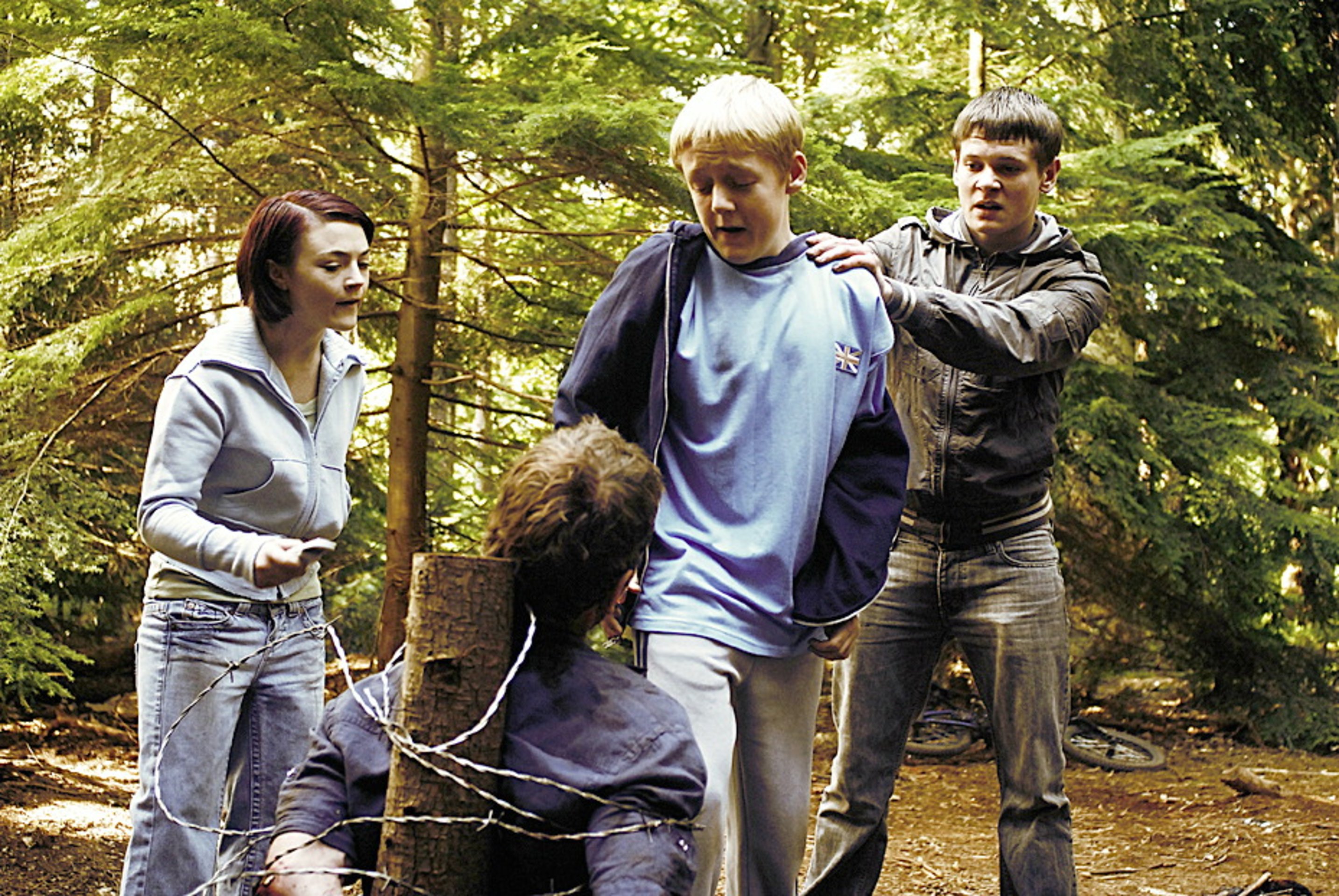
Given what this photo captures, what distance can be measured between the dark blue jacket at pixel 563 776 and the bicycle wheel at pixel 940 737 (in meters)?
6.84

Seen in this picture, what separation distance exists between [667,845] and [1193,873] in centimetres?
460

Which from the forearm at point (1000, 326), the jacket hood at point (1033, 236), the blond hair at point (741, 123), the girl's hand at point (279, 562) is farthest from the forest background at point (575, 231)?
the girl's hand at point (279, 562)

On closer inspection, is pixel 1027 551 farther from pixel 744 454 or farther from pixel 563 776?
pixel 563 776

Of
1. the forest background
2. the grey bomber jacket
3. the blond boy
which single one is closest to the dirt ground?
the forest background

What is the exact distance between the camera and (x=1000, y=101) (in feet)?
10.7

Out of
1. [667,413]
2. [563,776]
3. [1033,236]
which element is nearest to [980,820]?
[1033,236]

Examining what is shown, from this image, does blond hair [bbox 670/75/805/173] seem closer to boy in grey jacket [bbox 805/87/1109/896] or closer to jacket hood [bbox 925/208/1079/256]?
boy in grey jacket [bbox 805/87/1109/896]

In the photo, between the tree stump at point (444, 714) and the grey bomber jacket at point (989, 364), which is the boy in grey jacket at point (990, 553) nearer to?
the grey bomber jacket at point (989, 364)

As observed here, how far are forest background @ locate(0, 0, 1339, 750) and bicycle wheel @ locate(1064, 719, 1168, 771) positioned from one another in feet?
4.30

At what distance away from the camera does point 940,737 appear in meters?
8.57

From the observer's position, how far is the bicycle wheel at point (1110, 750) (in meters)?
8.27

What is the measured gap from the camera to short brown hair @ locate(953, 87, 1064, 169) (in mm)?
3203

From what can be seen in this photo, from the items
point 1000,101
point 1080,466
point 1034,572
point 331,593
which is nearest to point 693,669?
point 1034,572

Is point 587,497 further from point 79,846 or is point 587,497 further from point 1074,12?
point 1074,12
